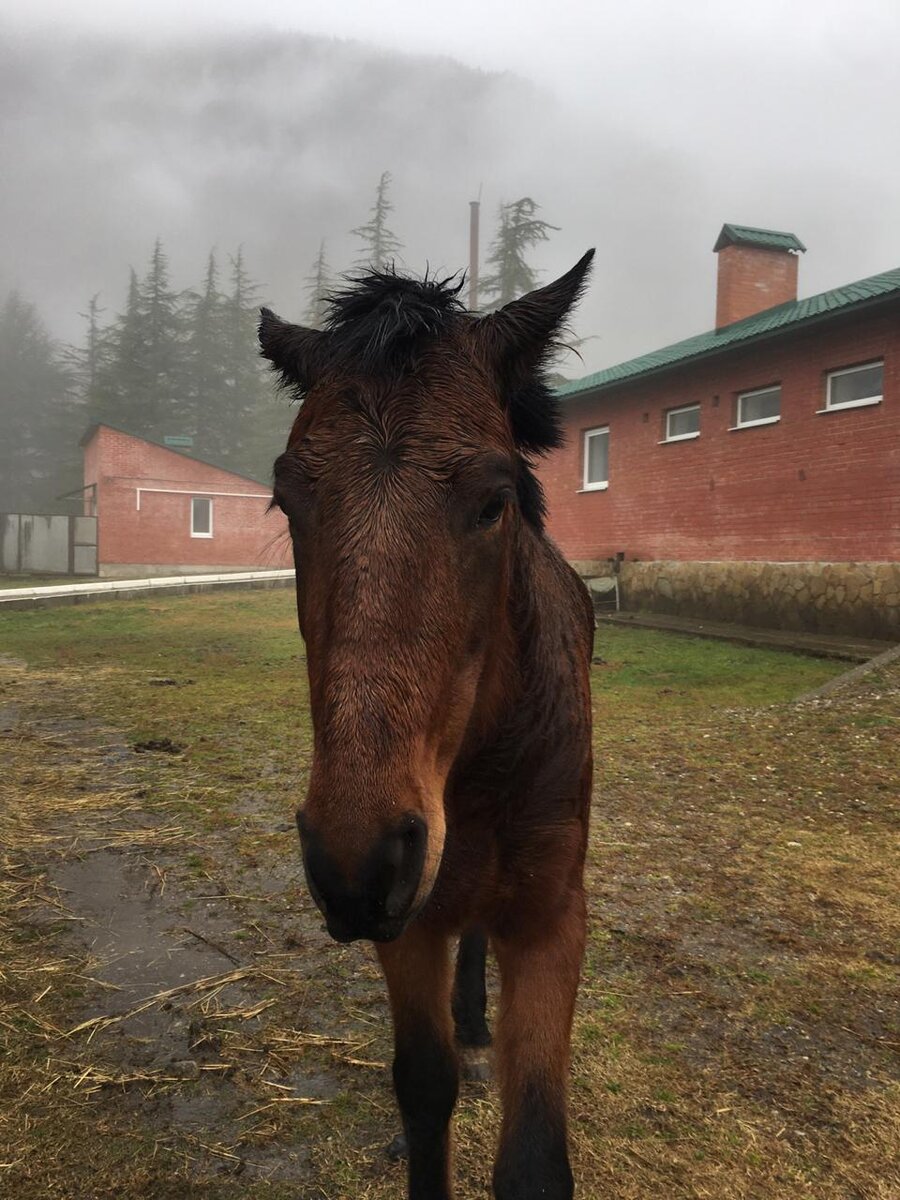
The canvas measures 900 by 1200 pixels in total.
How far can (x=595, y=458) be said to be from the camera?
20031 millimetres

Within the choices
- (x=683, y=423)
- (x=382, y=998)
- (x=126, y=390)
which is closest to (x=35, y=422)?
(x=126, y=390)

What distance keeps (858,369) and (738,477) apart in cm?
289

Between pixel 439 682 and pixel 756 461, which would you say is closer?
pixel 439 682

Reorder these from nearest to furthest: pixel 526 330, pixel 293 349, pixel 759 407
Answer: pixel 526 330, pixel 293 349, pixel 759 407

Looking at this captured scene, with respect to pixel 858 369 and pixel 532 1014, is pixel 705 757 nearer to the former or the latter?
pixel 532 1014

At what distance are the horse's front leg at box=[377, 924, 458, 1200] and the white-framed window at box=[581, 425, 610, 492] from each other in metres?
17.9

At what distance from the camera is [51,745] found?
22.4 ft

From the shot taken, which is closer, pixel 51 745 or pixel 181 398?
pixel 51 745

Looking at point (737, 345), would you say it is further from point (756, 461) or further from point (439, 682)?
point (439, 682)

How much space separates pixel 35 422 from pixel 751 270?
196 feet

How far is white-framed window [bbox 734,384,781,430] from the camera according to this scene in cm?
1496

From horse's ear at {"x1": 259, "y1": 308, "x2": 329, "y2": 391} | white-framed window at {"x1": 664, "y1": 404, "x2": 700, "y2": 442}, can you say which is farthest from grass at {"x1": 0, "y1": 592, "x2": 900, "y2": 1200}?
white-framed window at {"x1": 664, "y1": 404, "x2": 700, "y2": 442}

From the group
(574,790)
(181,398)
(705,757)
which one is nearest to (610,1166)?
(574,790)

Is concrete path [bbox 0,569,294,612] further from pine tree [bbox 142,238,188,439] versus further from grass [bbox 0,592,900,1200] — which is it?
pine tree [bbox 142,238,188,439]
